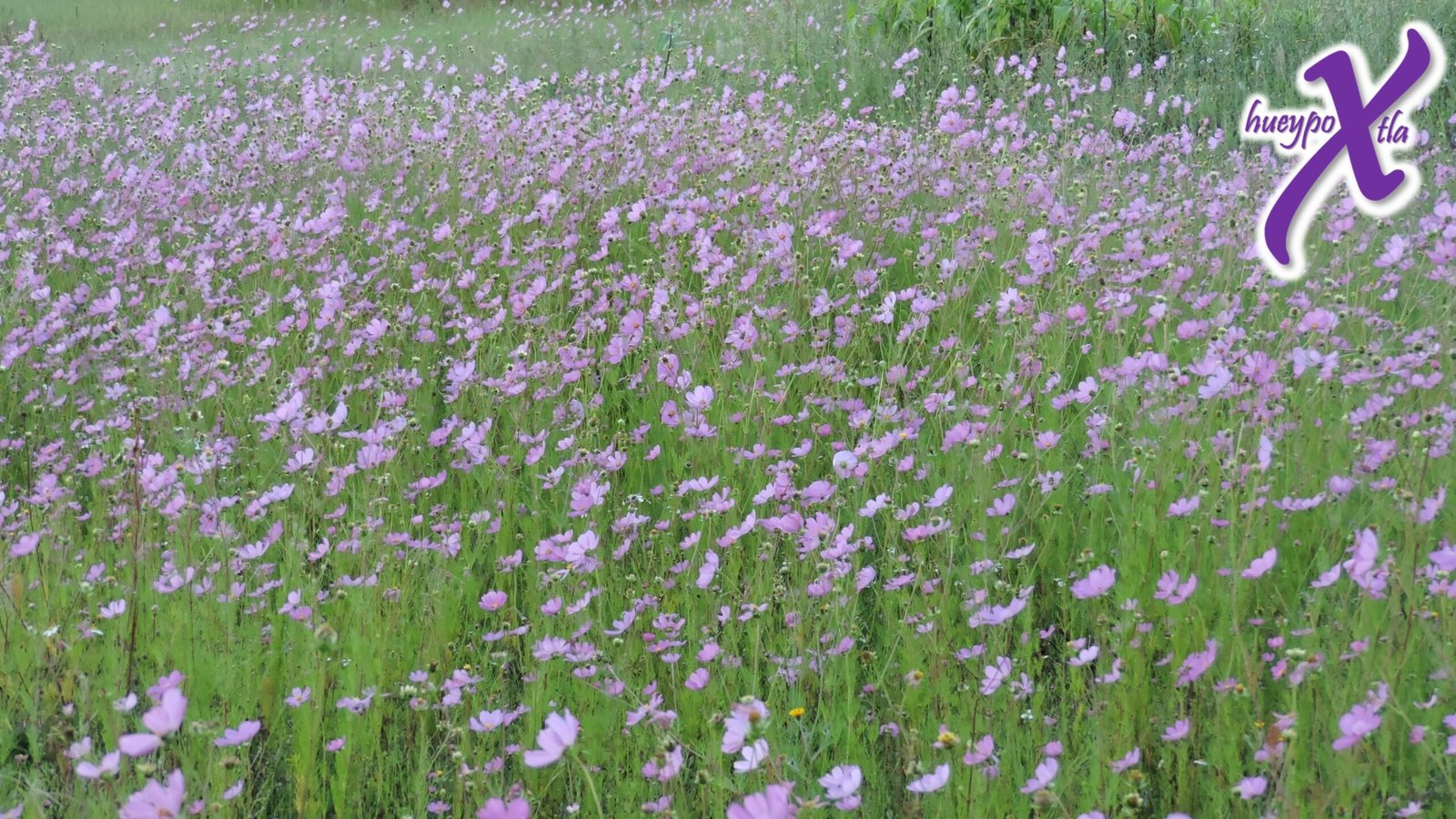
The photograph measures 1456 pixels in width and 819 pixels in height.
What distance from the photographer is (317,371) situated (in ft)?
10.4

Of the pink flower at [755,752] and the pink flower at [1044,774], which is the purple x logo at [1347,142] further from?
the pink flower at [755,752]

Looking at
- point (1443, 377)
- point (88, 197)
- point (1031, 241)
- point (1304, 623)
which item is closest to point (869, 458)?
point (1304, 623)

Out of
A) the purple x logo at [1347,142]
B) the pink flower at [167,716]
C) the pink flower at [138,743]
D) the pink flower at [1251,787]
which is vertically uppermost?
the purple x logo at [1347,142]

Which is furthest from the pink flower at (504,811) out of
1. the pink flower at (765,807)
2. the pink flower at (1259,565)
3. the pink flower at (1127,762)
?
the pink flower at (1259,565)

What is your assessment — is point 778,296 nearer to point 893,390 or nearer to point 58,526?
point 893,390

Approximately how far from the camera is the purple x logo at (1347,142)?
3529 mm

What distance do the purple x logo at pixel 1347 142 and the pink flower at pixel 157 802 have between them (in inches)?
113

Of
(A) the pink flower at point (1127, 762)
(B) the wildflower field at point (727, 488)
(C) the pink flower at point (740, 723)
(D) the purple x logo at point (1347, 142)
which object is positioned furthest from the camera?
(D) the purple x logo at point (1347, 142)

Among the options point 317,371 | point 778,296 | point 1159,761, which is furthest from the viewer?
point 778,296

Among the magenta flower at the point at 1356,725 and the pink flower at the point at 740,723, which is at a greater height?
the pink flower at the point at 740,723

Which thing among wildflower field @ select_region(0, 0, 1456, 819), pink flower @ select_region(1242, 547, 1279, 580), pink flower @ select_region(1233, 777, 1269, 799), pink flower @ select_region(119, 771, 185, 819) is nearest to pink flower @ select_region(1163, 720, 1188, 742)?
wildflower field @ select_region(0, 0, 1456, 819)

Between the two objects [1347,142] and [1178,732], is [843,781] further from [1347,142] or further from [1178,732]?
[1347,142]

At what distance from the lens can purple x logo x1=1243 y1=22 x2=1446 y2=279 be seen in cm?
A: 353

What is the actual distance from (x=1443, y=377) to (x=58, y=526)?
9.38 feet
